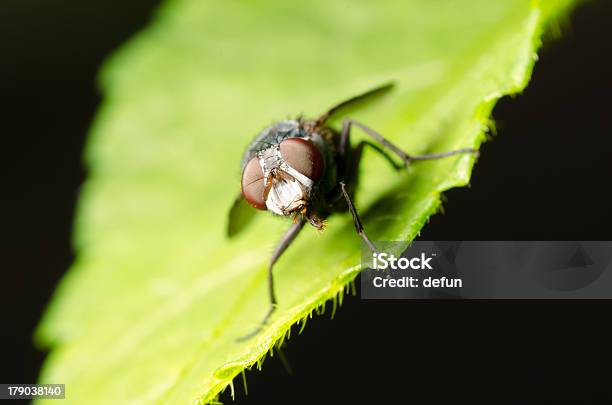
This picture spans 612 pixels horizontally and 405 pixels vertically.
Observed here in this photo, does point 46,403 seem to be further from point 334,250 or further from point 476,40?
point 476,40

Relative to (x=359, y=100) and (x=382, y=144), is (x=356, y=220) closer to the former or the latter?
(x=382, y=144)

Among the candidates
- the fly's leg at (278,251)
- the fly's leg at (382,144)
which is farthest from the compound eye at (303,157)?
the fly's leg at (382,144)

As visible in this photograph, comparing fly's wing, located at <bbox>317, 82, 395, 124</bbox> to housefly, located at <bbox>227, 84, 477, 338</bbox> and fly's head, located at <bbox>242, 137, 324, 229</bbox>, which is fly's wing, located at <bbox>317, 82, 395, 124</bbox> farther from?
fly's head, located at <bbox>242, 137, 324, 229</bbox>

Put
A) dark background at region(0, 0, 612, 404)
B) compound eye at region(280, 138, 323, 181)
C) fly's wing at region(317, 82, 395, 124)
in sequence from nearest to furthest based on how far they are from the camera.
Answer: compound eye at region(280, 138, 323, 181) < fly's wing at region(317, 82, 395, 124) < dark background at region(0, 0, 612, 404)

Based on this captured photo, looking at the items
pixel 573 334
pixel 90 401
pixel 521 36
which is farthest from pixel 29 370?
pixel 521 36

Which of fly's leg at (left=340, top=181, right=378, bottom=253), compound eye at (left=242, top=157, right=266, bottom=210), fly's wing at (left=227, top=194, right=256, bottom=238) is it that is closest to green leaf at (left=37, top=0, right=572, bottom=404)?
fly's leg at (left=340, top=181, right=378, bottom=253)

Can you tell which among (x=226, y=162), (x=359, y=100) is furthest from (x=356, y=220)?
(x=226, y=162)

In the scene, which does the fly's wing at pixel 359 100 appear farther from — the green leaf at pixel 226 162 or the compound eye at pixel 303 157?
the compound eye at pixel 303 157
